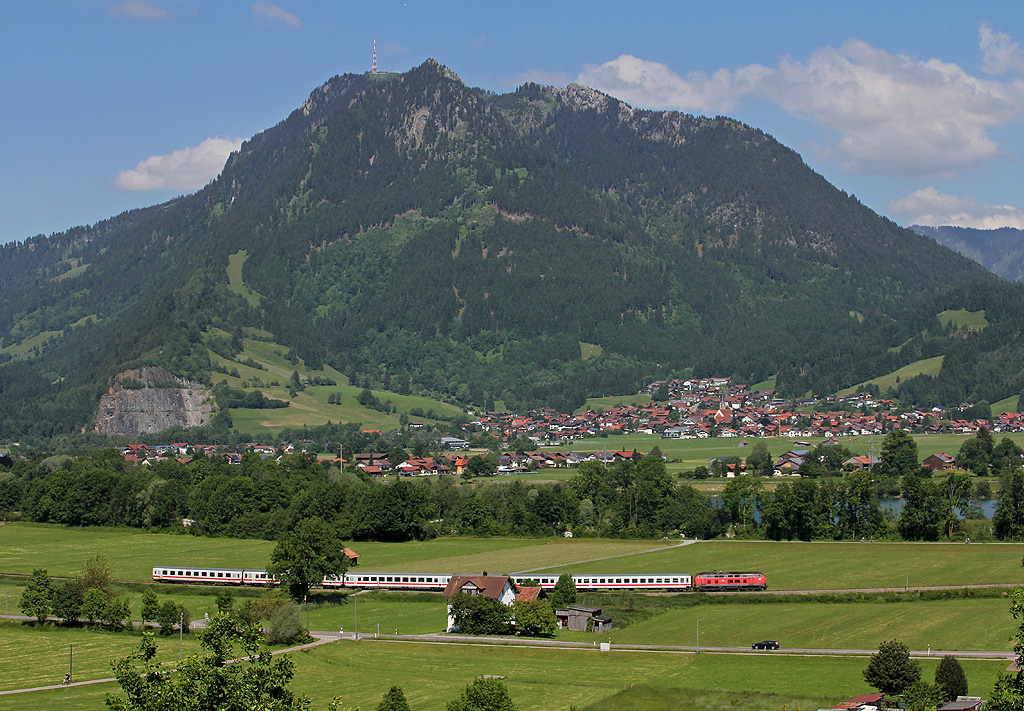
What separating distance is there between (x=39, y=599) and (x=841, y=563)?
5876 centimetres

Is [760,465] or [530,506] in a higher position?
[760,465]

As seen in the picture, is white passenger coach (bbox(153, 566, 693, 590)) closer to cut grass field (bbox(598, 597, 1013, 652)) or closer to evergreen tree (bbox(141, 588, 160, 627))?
cut grass field (bbox(598, 597, 1013, 652))

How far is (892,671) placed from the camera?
178 feet

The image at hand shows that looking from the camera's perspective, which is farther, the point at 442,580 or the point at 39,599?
the point at 442,580

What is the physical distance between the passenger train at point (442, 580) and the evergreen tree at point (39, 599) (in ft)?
51.7

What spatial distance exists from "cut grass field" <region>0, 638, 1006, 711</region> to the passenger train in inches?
723

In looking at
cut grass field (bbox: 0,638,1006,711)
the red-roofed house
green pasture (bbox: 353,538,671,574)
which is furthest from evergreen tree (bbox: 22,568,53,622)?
the red-roofed house

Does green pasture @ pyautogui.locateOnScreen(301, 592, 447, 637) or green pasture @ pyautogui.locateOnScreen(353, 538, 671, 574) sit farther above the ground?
green pasture @ pyautogui.locateOnScreen(353, 538, 671, 574)

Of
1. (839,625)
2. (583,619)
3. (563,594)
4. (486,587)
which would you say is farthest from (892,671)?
(486,587)

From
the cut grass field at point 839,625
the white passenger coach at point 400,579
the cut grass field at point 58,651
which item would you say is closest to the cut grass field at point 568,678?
the cut grass field at point 58,651

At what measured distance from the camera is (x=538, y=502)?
125312mm

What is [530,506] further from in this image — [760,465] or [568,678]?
[568,678]

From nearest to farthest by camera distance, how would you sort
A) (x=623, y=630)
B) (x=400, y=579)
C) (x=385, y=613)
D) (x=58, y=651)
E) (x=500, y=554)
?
(x=58, y=651), (x=623, y=630), (x=385, y=613), (x=400, y=579), (x=500, y=554)

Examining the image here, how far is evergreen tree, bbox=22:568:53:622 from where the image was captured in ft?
257
